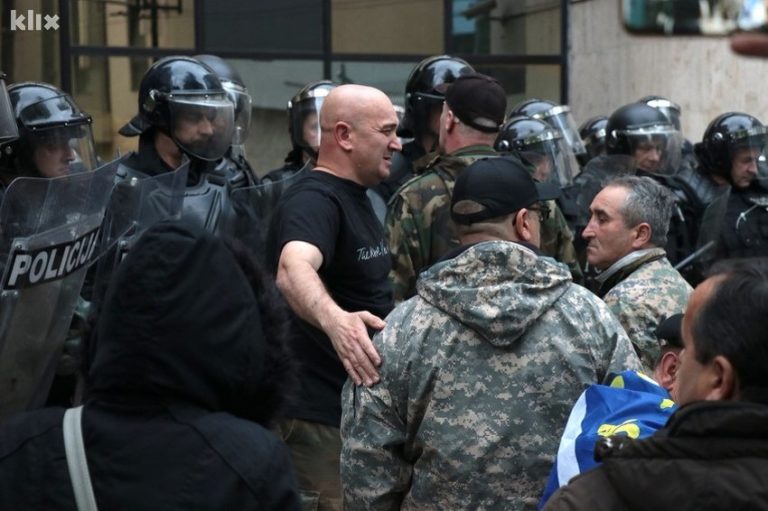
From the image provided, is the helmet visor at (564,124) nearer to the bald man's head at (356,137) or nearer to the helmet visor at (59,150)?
the helmet visor at (59,150)

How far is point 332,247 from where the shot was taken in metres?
4.70

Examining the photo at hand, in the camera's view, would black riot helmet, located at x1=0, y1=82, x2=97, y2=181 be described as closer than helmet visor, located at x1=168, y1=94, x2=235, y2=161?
Yes

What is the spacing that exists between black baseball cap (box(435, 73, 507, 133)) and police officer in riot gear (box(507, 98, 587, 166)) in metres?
4.15

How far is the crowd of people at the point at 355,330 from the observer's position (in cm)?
230

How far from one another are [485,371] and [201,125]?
298cm

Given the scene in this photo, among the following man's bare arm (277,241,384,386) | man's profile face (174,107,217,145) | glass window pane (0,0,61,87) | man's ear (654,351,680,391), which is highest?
glass window pane (0,0,61,87)

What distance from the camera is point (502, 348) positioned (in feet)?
12.0

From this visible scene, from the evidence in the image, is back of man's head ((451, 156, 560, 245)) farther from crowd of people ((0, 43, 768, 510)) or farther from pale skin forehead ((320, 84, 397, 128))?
pale skin forehead ((320, 84, 397, 128))

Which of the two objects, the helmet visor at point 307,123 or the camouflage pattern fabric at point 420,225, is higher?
the helmet visor at point 307,123

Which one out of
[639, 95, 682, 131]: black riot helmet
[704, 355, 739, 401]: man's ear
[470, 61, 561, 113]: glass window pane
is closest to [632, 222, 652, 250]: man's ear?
[704, 355, 739, 401]: man's ear

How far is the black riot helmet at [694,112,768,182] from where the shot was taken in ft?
31.8

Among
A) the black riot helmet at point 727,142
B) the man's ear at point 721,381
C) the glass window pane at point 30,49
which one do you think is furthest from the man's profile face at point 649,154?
the man's ear at point 721,381

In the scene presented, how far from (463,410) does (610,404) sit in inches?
35.1

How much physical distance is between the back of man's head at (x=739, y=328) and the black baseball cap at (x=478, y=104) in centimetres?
327
